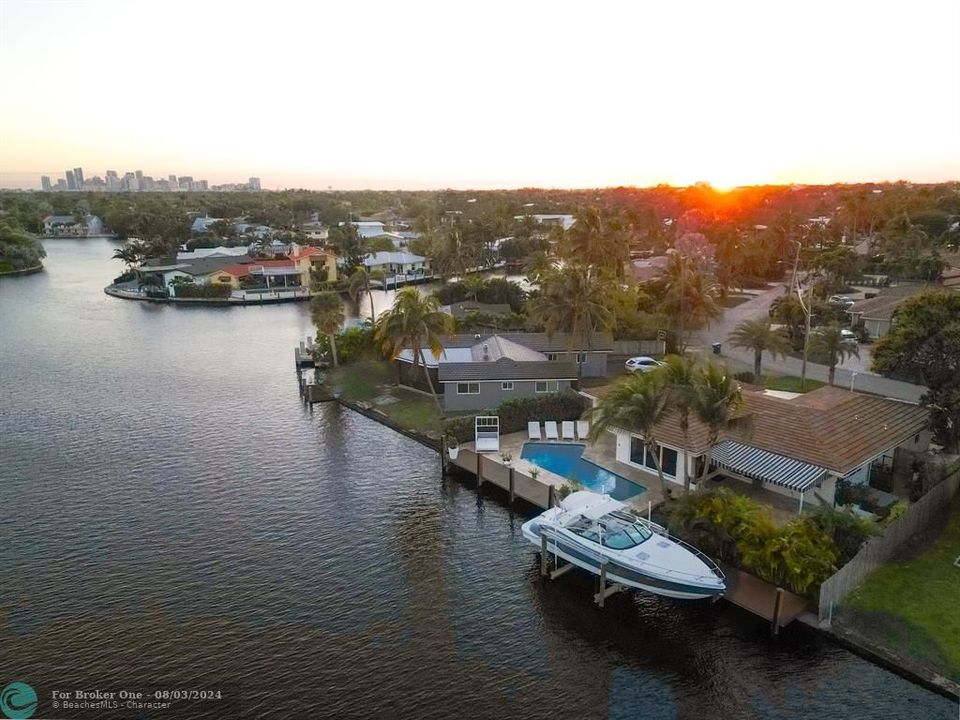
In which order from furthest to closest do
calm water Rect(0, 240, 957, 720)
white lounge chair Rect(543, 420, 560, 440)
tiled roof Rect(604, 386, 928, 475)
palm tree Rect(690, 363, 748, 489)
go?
white lounge chair Rect(543, 420, 560, 440) < tiled roof Rect(604, 386, 928, 475) < palm tree Rect(690, 363, 748, 489) < calm water Rect(0, 240, 957, 720)

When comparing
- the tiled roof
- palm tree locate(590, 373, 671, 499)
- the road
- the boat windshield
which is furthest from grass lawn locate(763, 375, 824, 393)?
the boat windshield

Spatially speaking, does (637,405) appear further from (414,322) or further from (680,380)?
(414,322)

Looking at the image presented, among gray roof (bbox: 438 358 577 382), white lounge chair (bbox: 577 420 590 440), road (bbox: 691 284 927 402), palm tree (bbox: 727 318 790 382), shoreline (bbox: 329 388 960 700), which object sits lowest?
shoreline (bbox: 329 388 960 700)

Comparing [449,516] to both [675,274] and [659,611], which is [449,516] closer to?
[659,611]

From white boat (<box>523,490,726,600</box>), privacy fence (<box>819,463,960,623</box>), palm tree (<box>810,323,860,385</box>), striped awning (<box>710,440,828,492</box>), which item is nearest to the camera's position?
privacy fence (<box>819,463,960,623</box>)

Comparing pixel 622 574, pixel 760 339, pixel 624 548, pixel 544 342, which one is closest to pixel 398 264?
pixel 544 342

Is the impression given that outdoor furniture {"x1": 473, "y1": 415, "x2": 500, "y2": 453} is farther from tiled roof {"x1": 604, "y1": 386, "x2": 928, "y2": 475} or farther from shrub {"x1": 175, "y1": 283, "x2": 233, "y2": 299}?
shrub {"x1": 175, "y1": 283, "x2": 233, "y2": 299}

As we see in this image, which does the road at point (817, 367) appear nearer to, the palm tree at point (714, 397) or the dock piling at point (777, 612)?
the palm tree at point (714, 397)
